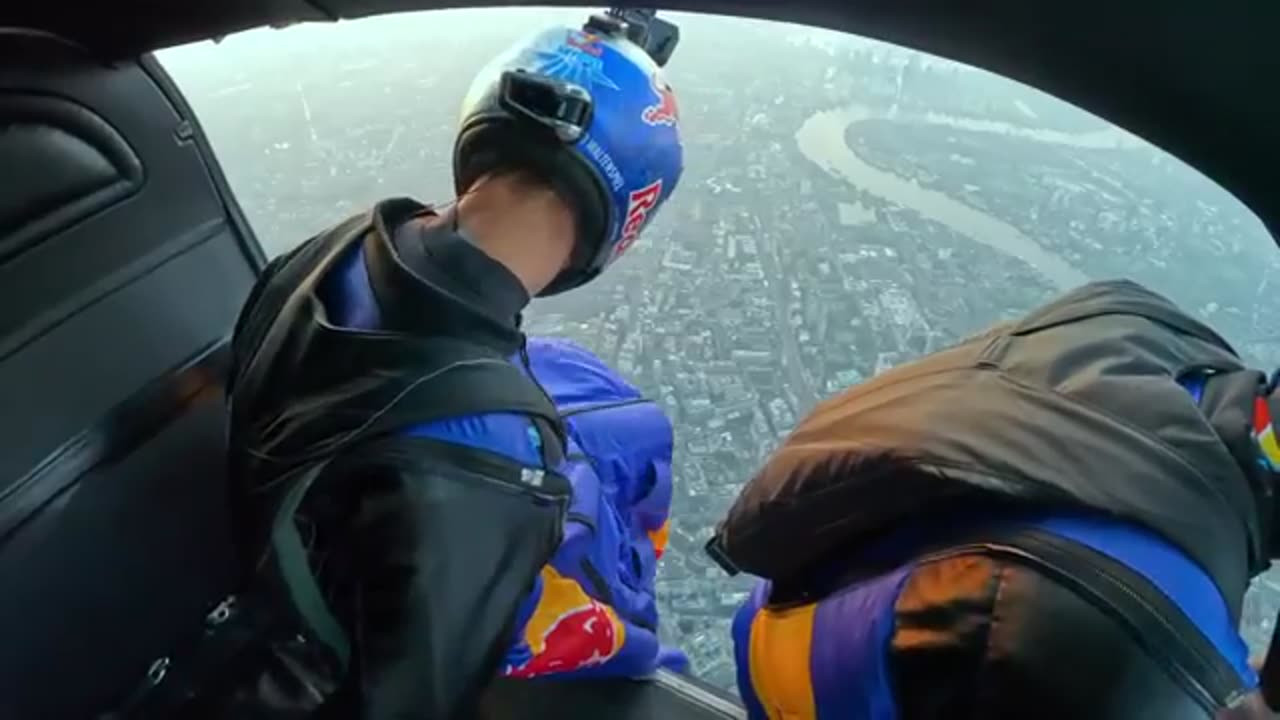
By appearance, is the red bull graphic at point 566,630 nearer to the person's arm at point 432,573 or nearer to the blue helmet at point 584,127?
the person's arm at point 432,573

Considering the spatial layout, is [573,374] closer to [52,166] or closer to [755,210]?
[755,210]

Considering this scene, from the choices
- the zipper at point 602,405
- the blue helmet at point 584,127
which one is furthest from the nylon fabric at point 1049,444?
the zipper at point 602,405

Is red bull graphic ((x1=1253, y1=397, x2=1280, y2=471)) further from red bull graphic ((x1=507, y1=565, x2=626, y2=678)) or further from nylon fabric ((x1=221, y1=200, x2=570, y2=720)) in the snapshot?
red bull graphic ((x1=507, y1=565, x2=626, y2=678))

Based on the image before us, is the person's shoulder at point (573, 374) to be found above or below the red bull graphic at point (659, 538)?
above

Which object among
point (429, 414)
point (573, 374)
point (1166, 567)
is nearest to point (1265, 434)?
point (1166, 567)

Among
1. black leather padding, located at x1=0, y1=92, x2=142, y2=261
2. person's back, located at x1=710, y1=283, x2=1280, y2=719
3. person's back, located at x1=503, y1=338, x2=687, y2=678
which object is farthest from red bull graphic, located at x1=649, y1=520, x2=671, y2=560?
black leather padding, located at x1=0, y1=92, x2=142, y2=261

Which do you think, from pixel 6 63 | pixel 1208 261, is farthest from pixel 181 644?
pixel 1208 261
